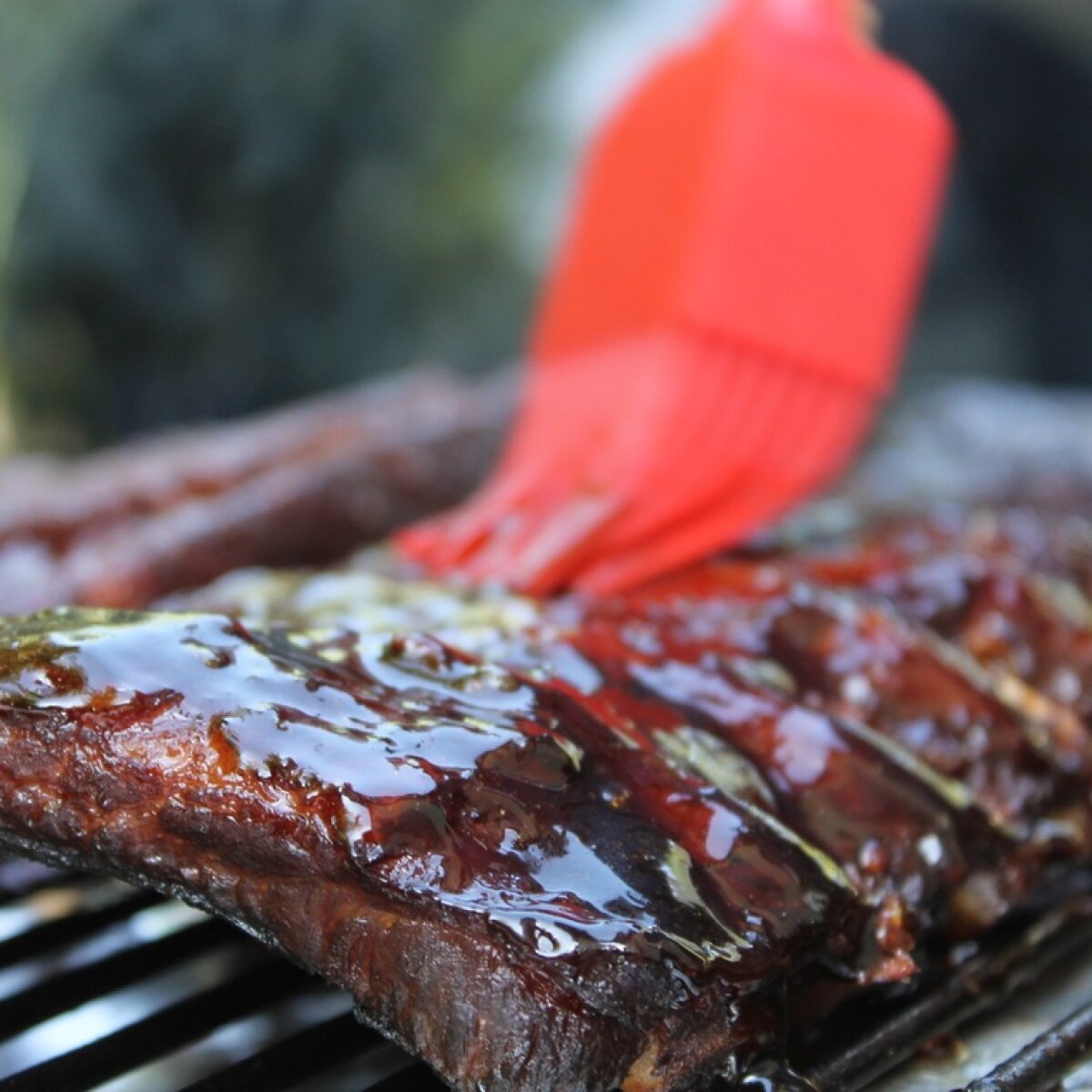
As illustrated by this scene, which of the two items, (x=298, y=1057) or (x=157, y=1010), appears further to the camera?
(x=157, y=1010)

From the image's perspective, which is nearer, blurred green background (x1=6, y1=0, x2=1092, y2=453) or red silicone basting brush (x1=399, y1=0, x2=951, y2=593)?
red silicone basting brush (x1=399, y1=0, x2=951, y2=593)

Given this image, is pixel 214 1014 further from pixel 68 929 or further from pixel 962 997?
pixel 962 997

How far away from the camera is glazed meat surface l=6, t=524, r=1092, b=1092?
1452 mm

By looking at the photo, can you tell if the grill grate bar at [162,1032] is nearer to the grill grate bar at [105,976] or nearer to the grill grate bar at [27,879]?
the grill grate bar at [105,976]

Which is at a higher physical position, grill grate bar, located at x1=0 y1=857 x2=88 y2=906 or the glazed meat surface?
the glazed meat surface

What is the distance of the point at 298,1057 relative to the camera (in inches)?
68.9

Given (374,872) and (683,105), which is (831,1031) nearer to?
(374,872)

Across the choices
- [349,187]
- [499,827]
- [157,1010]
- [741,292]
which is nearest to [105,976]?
[157,1010]

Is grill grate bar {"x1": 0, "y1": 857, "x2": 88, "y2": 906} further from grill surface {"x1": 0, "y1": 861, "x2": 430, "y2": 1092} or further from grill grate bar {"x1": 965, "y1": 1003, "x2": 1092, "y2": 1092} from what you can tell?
grill grate bar {"x1": 965, "y1": 1003, "x2": 1092, "y2": 1092}

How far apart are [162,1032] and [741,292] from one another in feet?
6.26

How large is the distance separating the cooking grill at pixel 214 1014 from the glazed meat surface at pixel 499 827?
0.33ft

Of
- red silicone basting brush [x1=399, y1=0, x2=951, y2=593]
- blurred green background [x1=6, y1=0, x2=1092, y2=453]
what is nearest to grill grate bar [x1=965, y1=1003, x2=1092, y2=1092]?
red silicone basting brush [x1=399, y1=0, x2=951, y2=593]

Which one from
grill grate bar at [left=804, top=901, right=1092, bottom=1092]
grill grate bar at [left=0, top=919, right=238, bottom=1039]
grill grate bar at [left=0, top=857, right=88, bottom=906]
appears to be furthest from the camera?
grill grate bar at [left=0, top=857, right=88, bottom=906]

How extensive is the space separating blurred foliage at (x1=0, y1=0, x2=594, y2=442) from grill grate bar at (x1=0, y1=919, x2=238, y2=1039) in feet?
13.1
